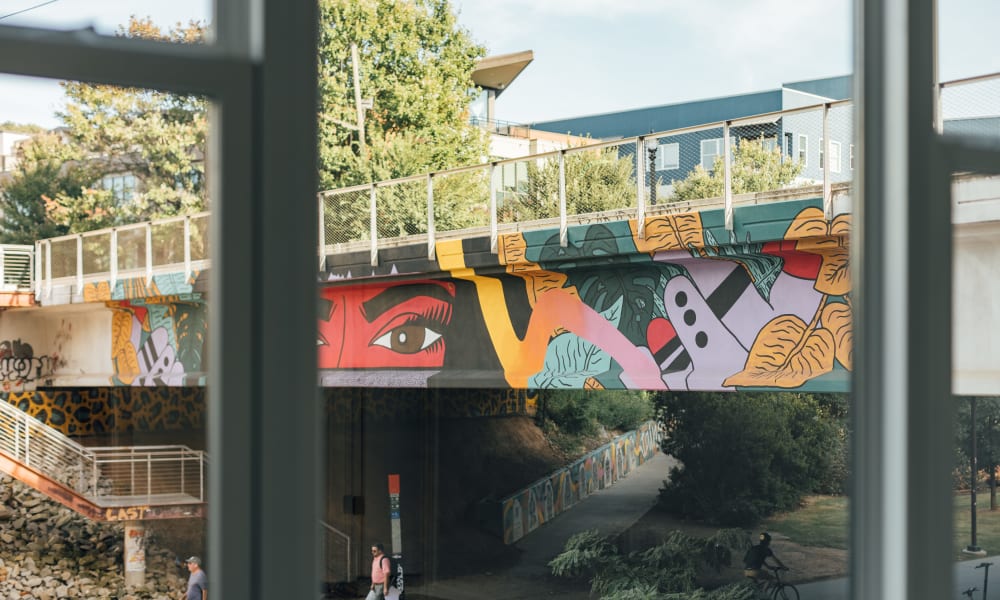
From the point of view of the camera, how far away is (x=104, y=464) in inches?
136

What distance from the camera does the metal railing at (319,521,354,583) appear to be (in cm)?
1672

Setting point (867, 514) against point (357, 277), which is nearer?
point (867, 514)

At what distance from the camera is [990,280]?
1640 millimetres

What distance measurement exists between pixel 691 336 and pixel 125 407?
7.74 meters

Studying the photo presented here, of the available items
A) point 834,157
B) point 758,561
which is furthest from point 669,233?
point 758,561

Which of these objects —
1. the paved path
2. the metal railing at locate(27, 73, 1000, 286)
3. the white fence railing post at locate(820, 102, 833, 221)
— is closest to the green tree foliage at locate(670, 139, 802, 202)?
the metal railing at locate(27, 73, 1000, 286)

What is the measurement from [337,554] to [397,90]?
9684 millimetres

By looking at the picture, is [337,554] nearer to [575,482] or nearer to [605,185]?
[575,482]

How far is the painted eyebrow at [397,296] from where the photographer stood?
10953mm

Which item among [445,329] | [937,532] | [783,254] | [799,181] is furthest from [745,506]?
[937,532]

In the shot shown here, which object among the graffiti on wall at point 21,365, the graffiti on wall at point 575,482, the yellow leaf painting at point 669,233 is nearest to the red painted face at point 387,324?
the yellow leaf painting at point 669,233

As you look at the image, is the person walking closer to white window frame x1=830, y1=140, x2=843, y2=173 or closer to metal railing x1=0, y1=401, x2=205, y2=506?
white window frame x1=830, y1=140, x2=843, y2=173

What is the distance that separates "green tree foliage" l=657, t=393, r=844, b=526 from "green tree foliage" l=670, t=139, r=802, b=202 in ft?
22.8

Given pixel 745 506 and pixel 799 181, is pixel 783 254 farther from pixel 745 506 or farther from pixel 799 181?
pixel 745 506
